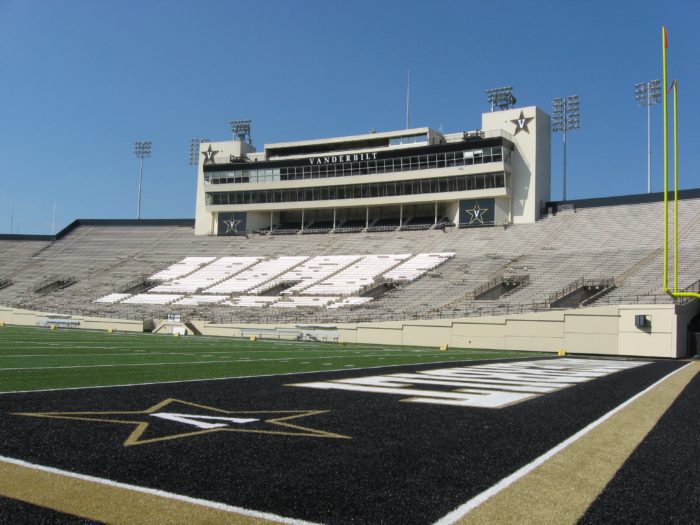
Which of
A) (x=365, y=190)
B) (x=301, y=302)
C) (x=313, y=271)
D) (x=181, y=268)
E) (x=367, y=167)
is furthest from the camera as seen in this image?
(x=365, y=190)

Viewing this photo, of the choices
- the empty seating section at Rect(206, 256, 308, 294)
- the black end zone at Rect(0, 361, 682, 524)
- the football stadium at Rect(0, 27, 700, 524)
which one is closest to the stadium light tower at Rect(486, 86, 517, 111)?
the football stadium at Rect(0, 27, 700, 524)

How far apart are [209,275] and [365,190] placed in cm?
1412

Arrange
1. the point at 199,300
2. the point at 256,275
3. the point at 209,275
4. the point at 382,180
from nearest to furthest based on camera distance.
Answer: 1. the point at 199,300
2. the point at 256,275
3. the point at 209,275
4. the point at 382,180

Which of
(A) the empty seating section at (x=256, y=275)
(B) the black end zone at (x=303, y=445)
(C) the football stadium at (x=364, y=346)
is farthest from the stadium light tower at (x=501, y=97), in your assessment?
(B) the black end zone at (x=303, y=445)

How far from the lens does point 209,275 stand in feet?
140

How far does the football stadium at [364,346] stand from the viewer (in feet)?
10.9

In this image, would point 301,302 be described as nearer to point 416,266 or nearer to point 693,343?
point 416,266

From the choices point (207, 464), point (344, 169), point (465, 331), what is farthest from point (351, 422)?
point (344, 169)

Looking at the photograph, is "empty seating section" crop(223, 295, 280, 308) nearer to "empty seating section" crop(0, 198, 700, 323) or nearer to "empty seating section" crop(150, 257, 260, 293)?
"empty seating section" crop(0, 198, 700, 323)

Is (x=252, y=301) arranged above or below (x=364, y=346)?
above

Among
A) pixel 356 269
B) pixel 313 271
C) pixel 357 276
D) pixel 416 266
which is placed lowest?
pixel 357 276

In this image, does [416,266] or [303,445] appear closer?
[303,445]

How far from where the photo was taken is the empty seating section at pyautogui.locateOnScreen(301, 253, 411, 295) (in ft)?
118

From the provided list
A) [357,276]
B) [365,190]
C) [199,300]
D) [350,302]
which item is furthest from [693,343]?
[365,190]
